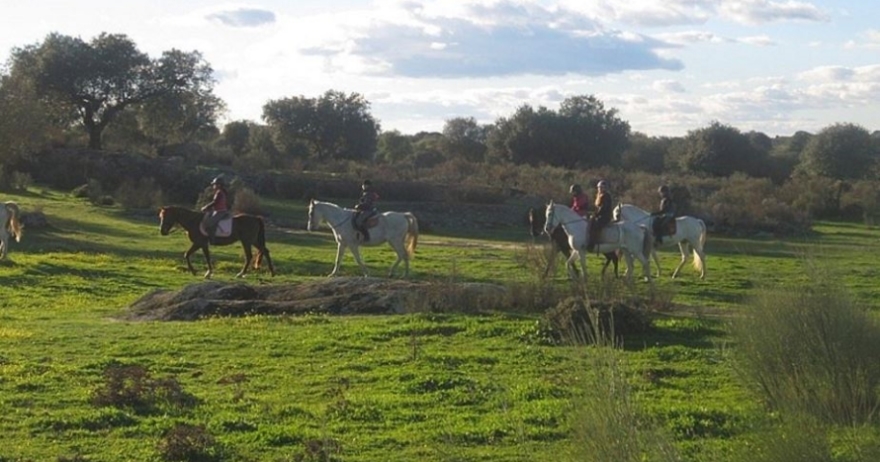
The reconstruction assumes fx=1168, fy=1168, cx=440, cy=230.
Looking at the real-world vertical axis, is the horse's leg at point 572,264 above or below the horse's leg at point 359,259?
above

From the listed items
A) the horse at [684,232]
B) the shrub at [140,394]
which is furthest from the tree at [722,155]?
the shrub at [140,394]

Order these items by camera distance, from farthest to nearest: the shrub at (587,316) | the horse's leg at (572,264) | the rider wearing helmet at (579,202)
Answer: the rider wearing helmet at (579,202), the horse's leg at (572,264), the shrub at (587,316)

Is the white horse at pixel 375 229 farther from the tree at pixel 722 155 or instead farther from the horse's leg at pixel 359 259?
the tree at pixel 722 155

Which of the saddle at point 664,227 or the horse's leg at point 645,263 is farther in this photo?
the saddle at point 664,227

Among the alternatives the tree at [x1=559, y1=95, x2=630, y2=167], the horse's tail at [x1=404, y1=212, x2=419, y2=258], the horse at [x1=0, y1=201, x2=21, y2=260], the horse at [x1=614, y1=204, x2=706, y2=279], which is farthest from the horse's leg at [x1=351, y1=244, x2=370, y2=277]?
the tree at [x1=559, y1=95, x2=630, y2=167]

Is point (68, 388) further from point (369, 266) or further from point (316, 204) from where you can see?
point (369, 266)

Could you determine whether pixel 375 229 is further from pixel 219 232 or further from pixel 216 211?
pixel 216 211

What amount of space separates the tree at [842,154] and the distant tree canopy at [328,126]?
33.3 m

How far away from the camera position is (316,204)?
2841 centimetres

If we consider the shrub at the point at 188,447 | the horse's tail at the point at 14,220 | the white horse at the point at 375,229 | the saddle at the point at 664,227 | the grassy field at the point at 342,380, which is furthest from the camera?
the horse's tail at the point at 14,220

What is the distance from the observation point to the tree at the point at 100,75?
69.2 m

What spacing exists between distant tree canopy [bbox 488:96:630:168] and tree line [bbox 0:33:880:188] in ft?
0.26

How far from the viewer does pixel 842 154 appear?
85.9 metres

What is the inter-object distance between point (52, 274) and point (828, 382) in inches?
862
